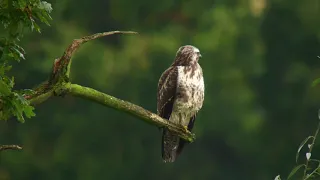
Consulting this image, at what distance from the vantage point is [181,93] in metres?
9.21

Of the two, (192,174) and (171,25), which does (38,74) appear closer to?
(192,174)

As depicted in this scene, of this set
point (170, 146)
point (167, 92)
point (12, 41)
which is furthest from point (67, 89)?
point (170, 146)

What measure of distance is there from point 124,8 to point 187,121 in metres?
28.3

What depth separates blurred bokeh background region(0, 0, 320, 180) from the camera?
32.3 meters

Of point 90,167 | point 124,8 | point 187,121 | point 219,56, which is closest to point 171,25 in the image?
point 124,8

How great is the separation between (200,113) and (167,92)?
23.4 m

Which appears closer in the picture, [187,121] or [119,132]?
[187,121]

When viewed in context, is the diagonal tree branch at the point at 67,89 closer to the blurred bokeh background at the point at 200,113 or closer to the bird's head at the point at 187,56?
the bird's head at the point at 187,56

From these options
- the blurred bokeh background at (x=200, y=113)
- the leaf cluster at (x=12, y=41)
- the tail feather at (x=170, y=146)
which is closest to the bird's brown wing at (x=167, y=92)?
the tail feather at (x=170, y=146)

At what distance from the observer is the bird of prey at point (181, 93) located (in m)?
9.11

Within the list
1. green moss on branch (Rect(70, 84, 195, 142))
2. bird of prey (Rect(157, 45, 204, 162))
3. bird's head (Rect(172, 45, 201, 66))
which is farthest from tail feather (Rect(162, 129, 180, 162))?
green moss on branch (Rect(70, 84, 195, 142))

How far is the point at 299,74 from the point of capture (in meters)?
34.2

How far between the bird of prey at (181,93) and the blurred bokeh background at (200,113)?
20.8 metres

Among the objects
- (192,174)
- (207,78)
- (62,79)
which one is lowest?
(62,79)
